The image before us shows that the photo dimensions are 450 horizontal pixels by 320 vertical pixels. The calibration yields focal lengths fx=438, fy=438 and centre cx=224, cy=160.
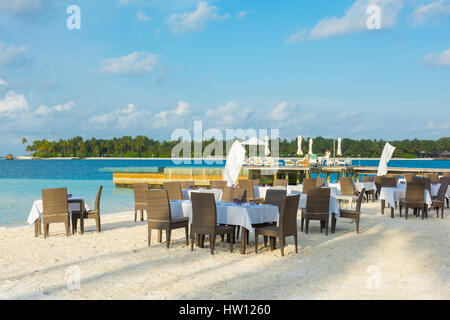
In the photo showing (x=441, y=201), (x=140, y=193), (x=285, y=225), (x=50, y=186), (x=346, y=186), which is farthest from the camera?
(x=50, y=186)

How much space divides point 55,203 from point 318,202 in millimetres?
5281

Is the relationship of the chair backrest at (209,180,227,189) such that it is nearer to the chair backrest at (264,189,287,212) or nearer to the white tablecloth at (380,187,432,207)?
the chair backrest at (264,189,287,212)

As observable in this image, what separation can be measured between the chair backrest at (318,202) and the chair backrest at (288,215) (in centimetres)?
191

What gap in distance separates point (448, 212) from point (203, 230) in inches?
365

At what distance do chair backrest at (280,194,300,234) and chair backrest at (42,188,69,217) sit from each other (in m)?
4.41

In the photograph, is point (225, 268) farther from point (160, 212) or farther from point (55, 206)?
point (55, 206)

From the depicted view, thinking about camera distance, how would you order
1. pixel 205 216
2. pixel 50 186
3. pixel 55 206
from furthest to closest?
pixel 50 186, pixel 55 206, pixel 205 216

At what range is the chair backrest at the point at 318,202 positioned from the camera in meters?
8.91

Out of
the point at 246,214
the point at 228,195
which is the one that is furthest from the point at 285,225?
the point at 228,195

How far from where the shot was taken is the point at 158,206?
7602mm

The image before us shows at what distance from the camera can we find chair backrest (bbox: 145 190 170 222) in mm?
7555

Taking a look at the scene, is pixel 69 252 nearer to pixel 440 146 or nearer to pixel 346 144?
pixel 346 144

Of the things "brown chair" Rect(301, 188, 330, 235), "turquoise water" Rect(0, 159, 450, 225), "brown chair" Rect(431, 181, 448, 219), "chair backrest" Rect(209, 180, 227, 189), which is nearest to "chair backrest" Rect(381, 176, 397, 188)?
"brown chair" Rect(431, 181, 448, 219)
